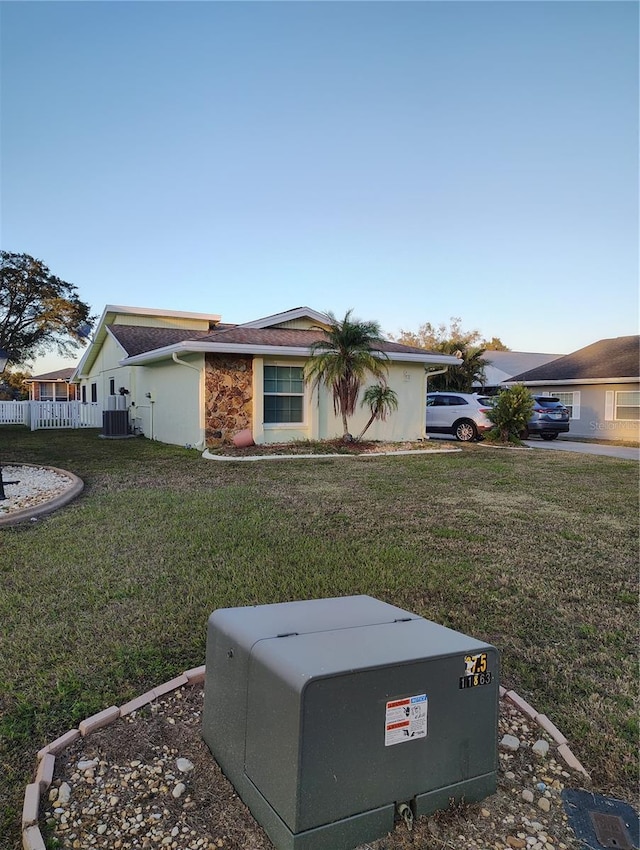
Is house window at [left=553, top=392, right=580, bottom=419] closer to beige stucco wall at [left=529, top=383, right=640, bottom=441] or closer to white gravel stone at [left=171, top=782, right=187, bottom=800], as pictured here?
beige stucco wall at [left=529, top=383, right=640, bottom=441]

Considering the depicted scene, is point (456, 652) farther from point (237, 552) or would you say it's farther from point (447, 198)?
point (447, 198)

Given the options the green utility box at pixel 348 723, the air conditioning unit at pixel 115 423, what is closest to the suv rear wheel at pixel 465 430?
the air conditioning unit at pixel 115 423

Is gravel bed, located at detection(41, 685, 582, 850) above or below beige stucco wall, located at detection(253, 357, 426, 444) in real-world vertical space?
below

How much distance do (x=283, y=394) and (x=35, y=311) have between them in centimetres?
2143

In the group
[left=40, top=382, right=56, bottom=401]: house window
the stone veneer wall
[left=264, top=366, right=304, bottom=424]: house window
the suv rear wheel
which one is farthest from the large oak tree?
the suv rear wheel

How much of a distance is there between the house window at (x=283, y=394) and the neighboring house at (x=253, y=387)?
1.0 inches

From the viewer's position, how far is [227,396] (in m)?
13.2

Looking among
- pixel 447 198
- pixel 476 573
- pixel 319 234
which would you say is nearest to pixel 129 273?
pixel 319 234

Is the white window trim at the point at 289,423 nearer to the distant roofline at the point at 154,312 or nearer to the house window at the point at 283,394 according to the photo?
the house window at the point at 283,394

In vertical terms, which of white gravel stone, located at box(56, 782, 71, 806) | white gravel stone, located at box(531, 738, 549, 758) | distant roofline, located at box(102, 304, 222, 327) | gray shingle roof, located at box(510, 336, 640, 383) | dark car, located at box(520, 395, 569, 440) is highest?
distant roofline, located at box(102, 304, 222, 327)

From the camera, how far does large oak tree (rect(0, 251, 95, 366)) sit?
1104 inches

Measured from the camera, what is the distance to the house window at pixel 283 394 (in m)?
13.7

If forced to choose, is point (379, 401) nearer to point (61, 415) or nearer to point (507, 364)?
point (61, 415)

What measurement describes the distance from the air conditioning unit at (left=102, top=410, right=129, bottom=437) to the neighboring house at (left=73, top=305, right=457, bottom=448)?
63 cm
